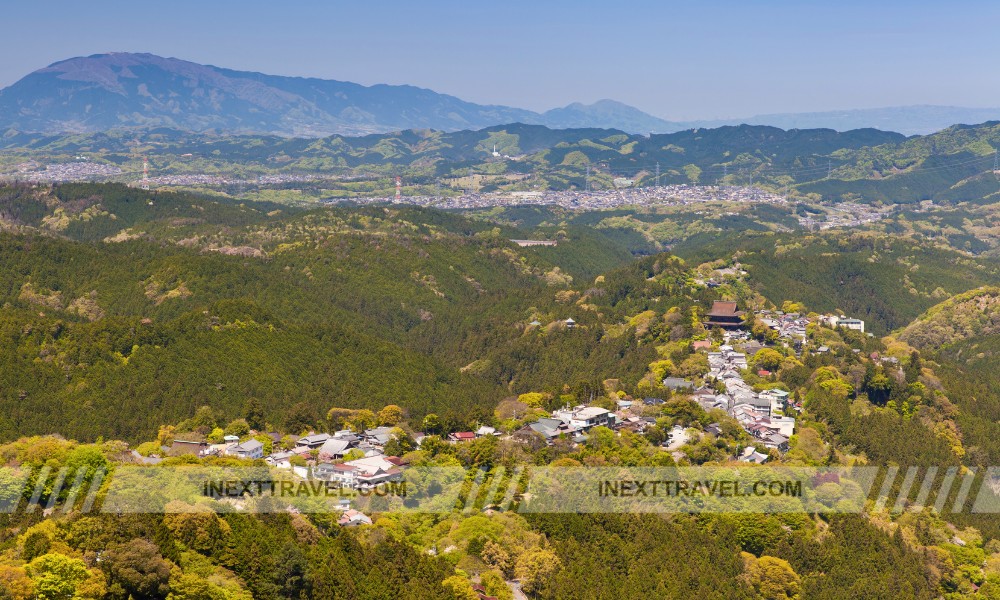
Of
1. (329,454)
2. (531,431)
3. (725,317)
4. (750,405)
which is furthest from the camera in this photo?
(725,317)

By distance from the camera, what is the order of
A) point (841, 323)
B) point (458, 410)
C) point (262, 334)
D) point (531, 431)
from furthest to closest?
point (841, 323), point (262, 334), point (458, 410), point (531, 431)

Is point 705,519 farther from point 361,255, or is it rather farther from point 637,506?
point 361,255

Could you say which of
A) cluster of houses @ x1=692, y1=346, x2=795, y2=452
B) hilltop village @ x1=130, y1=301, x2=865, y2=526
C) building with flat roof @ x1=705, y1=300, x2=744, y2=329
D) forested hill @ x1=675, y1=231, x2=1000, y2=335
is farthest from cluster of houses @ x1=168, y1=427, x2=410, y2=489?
forested hill @ x1=675, y1=231, x2=1000, y2=335

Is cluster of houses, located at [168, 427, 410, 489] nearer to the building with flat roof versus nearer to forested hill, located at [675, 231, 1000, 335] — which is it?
the building with flat roof

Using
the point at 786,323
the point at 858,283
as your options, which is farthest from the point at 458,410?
the point at 858,283

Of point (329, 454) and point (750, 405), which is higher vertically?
point (329, 454)

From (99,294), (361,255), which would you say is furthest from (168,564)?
(361,255)

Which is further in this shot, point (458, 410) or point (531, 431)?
point (458, 410)

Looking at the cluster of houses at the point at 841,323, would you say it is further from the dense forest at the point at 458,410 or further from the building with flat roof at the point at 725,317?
the building with flat roof at the point at 725,317

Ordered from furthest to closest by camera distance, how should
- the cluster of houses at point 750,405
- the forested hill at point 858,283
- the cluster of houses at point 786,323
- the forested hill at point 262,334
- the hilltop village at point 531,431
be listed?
1. the forested hill at point 858,283
2. the cluster of houses at point 786,323
3. the forested hill at point 262,334
4. the cluster of houses at point 750,405
5. the hilltop village at point 531,431

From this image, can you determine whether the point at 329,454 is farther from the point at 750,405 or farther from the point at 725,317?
the point at 725,317

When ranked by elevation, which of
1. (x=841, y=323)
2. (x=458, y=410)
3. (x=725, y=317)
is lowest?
Answer: (x=458, y=410)

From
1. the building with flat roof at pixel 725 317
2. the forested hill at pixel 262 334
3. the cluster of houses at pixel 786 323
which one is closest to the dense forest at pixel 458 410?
the forested hill at pixel 262 334
